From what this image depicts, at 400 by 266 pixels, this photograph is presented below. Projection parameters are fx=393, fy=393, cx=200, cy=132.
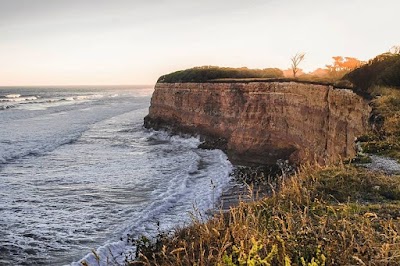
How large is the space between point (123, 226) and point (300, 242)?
7792 mm

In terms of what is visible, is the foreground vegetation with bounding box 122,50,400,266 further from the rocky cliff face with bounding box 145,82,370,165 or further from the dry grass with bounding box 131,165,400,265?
the rocky cliff face with bounding box 145,82,370,165

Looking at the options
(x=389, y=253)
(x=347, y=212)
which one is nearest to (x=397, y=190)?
(x=347, y=212)

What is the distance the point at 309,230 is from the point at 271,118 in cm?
1992

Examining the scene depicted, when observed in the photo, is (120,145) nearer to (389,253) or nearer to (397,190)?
(397,190)

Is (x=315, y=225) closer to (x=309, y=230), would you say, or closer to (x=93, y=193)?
(x=309, y=230)

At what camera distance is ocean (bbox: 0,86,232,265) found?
10.3 metres

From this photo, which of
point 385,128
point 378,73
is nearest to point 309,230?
point 385,128

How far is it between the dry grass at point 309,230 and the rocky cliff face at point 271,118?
77.3 inches

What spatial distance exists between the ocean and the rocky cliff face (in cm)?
238

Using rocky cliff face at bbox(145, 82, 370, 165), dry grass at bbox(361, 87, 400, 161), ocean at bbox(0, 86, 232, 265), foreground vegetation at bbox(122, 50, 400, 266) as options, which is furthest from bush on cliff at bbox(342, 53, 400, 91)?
ocean at bbox(0, 86, 232, 265)

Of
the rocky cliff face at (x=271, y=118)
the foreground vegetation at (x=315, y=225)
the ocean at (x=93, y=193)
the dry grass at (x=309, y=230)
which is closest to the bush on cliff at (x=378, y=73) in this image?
the rocky cliff face at (x=271, y=118)

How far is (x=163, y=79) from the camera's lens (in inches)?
1756

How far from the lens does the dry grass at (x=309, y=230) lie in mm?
4203

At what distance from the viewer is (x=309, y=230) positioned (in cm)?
462
